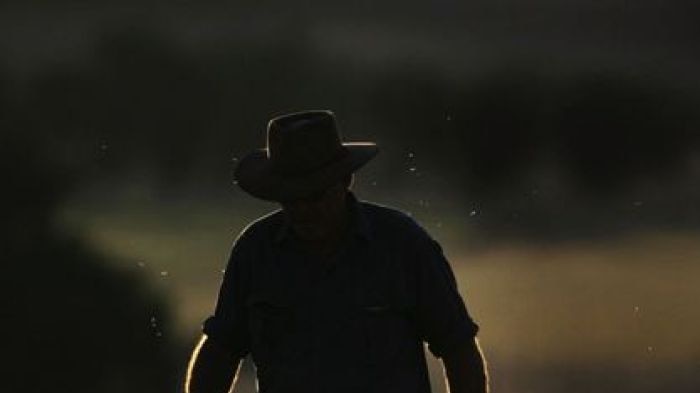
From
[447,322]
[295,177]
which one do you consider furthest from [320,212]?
[447,322]

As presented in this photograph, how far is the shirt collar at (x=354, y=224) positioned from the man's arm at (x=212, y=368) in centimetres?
40

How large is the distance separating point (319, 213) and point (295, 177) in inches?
5.0

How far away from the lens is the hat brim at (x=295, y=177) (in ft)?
20.3

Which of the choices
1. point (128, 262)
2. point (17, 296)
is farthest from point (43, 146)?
point (17, 296)

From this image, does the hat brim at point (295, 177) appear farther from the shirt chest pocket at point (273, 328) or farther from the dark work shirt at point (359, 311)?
the shirt chest pocket at point (273, 328)

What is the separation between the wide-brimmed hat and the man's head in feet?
0.12

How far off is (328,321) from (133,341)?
61.7 m

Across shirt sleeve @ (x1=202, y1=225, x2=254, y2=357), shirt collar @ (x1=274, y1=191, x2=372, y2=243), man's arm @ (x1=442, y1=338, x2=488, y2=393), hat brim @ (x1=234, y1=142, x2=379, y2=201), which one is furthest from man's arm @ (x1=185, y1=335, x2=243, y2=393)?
man's arm @ (x1=442, y1=338, x2=488, y2=393)

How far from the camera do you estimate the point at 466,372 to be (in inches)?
251

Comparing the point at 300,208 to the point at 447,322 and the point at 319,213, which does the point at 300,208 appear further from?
the point at 447,322

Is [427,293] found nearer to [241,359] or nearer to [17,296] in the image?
[241,359]

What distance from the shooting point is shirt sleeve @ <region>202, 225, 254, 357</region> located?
6.49 metres

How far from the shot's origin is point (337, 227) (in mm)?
6336

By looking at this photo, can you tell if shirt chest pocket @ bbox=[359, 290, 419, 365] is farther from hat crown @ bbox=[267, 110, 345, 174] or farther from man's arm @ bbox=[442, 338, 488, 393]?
hat crown @ bbox=[267, 110, 345, 174]
